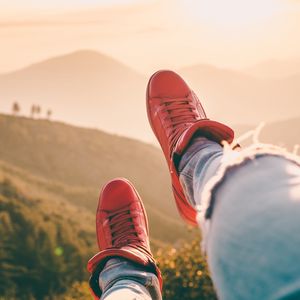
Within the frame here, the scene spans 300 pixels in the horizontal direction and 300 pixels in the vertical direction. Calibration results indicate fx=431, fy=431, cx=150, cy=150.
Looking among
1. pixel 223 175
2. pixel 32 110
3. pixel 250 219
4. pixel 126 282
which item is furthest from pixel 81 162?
pixel 250 219

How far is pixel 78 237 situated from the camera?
4450 cm

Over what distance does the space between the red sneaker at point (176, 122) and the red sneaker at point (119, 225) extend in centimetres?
68

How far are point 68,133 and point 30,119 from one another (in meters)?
7.83

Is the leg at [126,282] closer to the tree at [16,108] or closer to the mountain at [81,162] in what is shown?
the mountain at [81,162]

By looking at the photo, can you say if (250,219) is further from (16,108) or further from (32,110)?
(32,110)

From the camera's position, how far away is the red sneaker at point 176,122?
2.41 meters

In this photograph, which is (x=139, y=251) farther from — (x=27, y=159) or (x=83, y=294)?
(x=27, y=159)

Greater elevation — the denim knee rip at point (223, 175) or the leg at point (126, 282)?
the denim knee rip at point (223, 175)

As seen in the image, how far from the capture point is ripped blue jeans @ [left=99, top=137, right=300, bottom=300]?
43.1 inches

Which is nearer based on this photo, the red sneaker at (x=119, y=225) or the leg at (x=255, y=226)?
the leg at (x=255, y=226)

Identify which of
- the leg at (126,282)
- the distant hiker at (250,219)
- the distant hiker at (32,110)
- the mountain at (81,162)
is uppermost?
the distant hiker at (250,219)

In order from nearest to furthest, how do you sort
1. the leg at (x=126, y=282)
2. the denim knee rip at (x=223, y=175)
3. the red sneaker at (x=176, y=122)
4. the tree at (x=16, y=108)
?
the denim knee rip at (x=223, y=175) < the leg at (x=126, y=282) < the red sneaker at (x=176, y=122) < the tree at (x=16, y=108)

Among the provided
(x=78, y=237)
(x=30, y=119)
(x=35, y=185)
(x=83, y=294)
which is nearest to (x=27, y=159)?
(x=30, y=119)

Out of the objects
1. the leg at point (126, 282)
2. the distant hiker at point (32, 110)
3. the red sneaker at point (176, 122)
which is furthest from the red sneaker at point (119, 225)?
the distant hiker at point (32, 110)
